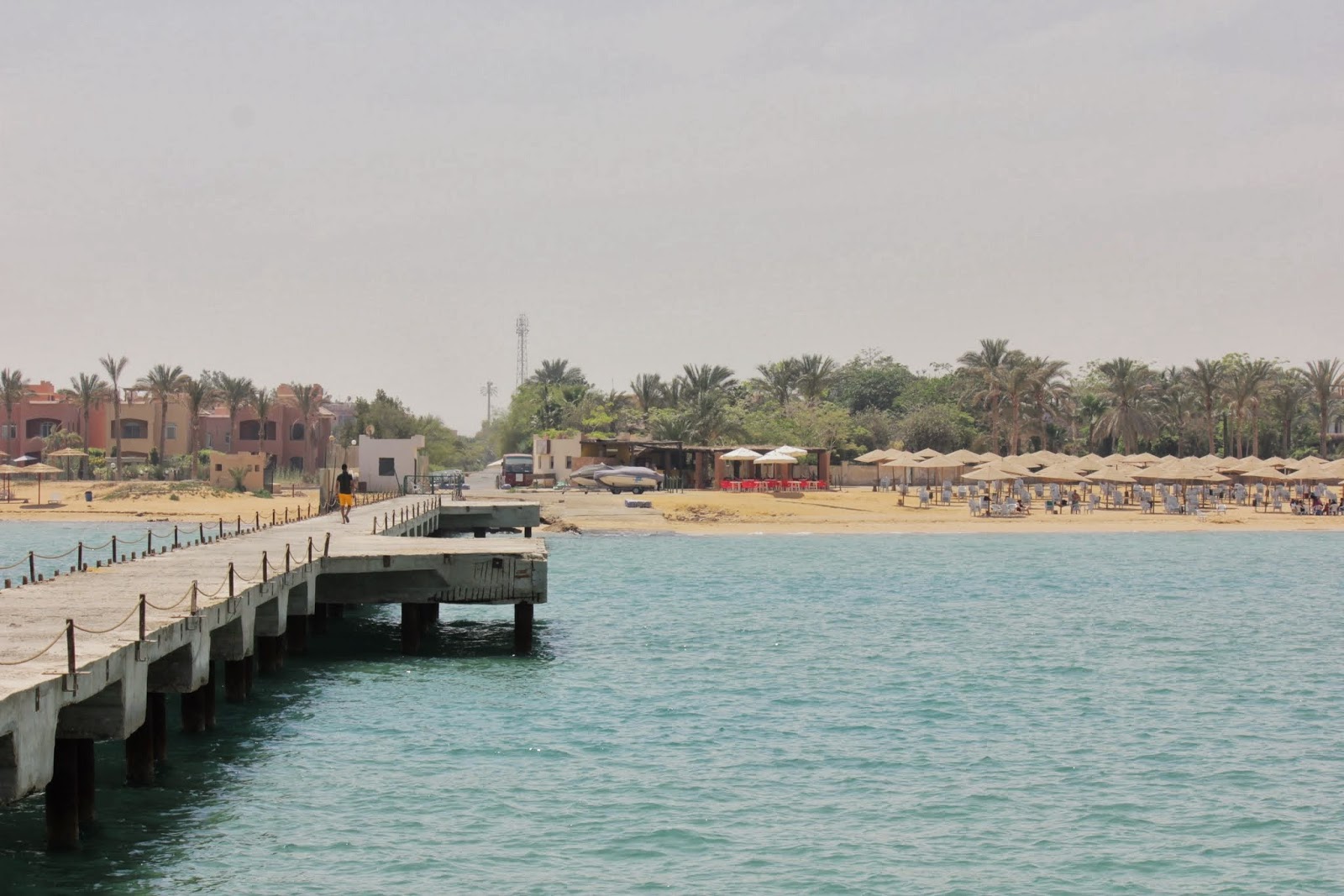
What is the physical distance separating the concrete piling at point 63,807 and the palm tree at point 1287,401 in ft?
324

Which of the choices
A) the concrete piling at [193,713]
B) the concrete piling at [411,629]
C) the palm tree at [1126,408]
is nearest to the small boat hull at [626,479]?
the palm tree at [1126,408]

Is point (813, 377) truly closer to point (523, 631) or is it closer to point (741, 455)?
point (741, 455)

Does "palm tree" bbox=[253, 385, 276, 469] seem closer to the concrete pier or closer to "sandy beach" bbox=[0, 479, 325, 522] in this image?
"sandy beach" bbox=[0, 479, 325, 522]

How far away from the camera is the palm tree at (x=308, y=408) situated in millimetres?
107000

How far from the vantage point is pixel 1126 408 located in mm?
99500

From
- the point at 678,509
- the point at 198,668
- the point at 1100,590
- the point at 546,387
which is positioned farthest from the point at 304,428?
the point at 198,668

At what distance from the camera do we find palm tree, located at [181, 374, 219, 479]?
94.8 metres

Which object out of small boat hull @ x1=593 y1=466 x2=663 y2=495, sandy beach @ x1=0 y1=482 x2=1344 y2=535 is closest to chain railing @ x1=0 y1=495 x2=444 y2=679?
sandy beach @ x1=0 y1=482 x2=1344 y2=535

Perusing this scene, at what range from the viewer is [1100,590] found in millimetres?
43781

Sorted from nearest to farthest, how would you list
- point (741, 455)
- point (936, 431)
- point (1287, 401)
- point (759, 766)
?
point (759, 766), point (741, 455), point (1287, 401), point (936, 431)

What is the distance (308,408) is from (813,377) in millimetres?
39058

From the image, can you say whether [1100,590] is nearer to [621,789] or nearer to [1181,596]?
[1181,596]

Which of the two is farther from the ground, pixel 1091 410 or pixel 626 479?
pixel 1091 410

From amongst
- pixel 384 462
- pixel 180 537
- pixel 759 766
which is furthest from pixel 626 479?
pixel 759 766
